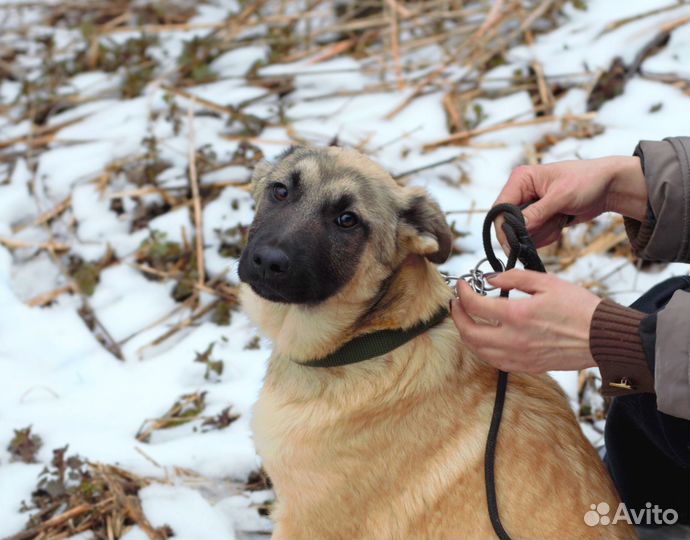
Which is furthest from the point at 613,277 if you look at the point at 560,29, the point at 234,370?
the point at 560,29

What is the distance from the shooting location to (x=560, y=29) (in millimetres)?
6289

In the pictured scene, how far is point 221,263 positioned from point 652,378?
3.07 m

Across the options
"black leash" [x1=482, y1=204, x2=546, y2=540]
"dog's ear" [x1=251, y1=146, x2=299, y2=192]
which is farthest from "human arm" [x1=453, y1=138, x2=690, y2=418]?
"dog's ear" [x1=251, y1=146, x2=299, y2=192]

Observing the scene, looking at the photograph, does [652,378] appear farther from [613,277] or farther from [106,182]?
[106,182]

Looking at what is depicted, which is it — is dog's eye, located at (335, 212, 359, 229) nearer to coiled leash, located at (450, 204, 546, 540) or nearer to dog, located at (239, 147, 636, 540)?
dog, located at (239, 147, 636, 540)

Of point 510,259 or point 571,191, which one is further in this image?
point 571,191

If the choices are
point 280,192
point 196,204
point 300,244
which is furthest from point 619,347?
point 196,204

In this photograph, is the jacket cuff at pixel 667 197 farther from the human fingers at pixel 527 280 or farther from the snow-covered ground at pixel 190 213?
the snow-covered ground at pixel 190 213

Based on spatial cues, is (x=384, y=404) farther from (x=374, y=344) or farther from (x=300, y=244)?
(x=300, y=244)

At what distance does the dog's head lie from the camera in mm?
2756

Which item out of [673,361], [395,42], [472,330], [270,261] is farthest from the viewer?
[395,42]

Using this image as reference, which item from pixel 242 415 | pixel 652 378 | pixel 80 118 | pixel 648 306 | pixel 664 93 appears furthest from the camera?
pixel 80 118

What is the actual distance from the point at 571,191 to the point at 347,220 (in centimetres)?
80

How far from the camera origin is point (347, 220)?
298cm
